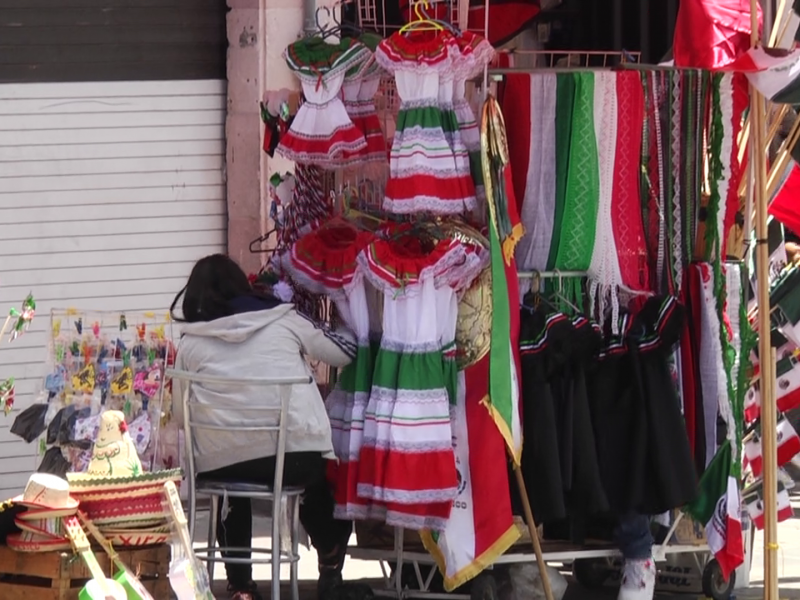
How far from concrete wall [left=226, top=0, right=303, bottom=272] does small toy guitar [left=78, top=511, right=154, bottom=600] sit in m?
3.62

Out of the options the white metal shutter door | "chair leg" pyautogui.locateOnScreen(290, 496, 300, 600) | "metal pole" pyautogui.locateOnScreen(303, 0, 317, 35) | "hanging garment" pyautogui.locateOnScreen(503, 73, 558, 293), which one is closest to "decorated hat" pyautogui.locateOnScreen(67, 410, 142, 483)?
"chair leg" pyautogui.locateOnScreen(290, 496, 300, 600)

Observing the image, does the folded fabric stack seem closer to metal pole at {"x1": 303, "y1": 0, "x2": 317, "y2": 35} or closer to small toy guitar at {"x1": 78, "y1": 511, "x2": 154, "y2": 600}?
small toy guitar at {"x1": 78, "y1": 511, "x2": 154, "y2": 600}

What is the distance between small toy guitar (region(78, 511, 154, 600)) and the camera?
197 inches

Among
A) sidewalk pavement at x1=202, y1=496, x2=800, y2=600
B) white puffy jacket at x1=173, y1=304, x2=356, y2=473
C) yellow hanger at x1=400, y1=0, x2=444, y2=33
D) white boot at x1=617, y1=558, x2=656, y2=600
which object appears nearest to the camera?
white puffy jacket at x1=173, y1=304, x2=356, y2=473

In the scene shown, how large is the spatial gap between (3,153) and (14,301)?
2.60ft

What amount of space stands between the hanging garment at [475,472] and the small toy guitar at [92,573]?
142 centimetres

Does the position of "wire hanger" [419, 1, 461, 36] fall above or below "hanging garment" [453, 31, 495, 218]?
above

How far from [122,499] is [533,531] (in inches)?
63.0

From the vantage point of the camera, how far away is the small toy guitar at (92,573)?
4887 millimetres

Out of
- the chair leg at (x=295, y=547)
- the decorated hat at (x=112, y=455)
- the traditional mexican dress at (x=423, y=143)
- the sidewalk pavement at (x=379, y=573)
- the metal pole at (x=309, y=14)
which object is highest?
the metal pole at (x=309, y=14)

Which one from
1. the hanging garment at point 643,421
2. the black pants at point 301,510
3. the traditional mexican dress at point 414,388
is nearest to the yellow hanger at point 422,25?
the traditional mexican dress at point 414,388

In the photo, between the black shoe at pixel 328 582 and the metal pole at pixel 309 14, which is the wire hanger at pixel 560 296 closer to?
the black shoe at pixel 328 582

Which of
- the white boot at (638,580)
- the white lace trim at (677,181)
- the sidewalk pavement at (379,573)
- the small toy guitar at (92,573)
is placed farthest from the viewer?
the sidewalk pavement at (379,573)

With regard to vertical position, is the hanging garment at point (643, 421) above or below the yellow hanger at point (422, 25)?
below
